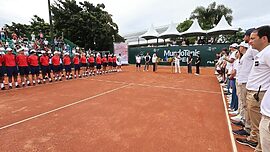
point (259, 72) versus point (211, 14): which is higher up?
point (211, 14)

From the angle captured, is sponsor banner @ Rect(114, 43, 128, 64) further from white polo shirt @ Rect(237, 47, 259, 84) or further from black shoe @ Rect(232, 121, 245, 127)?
white polo shirt @ Rect(237, 47, 259, 84)

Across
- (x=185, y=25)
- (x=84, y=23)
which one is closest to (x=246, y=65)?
(x=84, y=23)

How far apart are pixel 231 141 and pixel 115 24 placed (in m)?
27.5

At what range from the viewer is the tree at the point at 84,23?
2516cm

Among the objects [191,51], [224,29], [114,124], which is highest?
[224,29]

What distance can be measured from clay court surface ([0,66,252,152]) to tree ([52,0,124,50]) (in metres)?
20.4

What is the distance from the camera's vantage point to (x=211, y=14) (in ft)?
100

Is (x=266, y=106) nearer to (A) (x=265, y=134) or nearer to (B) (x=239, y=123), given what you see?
(A) (x=265, y=134)

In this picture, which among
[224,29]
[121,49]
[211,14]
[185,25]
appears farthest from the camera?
[185,25]

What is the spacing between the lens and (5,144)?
11.0 feet

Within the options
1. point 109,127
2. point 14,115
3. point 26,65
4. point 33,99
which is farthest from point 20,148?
point 26,65

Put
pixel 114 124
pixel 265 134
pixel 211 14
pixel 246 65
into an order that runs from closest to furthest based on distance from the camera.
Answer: pixel 265 134 → pixel 246 65 → pixel 114 124 → pixel 211 14

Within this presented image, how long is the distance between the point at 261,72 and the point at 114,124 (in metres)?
3.11

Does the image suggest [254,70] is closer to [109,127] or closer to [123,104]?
[109,127]
